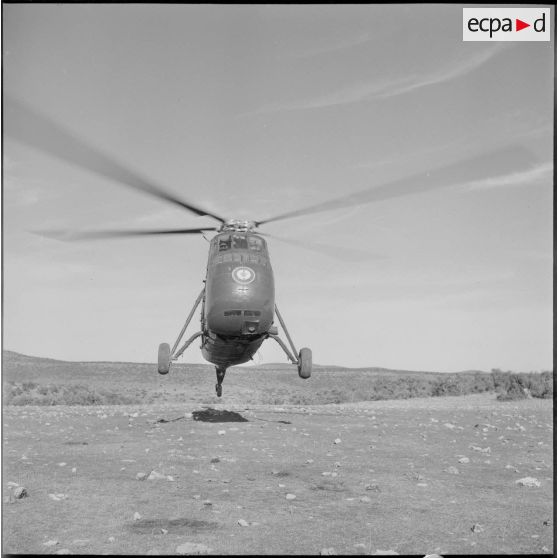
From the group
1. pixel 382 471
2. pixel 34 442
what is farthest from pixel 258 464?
pixel 34 442

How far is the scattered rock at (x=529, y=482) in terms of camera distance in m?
8.66

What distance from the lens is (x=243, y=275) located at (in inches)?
549

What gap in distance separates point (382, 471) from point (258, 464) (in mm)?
2026

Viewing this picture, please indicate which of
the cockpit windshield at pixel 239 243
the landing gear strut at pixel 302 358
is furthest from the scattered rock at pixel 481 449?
the cockpit windshield at pixel 239 243

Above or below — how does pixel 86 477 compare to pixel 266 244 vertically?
below

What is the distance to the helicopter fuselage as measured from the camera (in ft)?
45.5

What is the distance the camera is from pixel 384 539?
20.3 feet

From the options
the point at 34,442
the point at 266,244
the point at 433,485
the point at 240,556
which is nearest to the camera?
the point at 240,556

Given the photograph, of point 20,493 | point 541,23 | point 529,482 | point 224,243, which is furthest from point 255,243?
point 541,23

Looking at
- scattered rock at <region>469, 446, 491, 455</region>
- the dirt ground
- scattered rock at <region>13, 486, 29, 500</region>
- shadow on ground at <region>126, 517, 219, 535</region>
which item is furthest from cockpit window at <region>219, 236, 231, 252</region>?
shadow on ground at <region>126, 517, 219, 535</region>

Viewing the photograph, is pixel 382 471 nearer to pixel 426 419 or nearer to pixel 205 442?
pixel 205 442

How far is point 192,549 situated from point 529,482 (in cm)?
527

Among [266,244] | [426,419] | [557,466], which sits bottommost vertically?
[426,419]

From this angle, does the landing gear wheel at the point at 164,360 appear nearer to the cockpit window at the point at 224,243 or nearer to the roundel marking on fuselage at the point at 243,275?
the cockpit window at the point at 224,243
